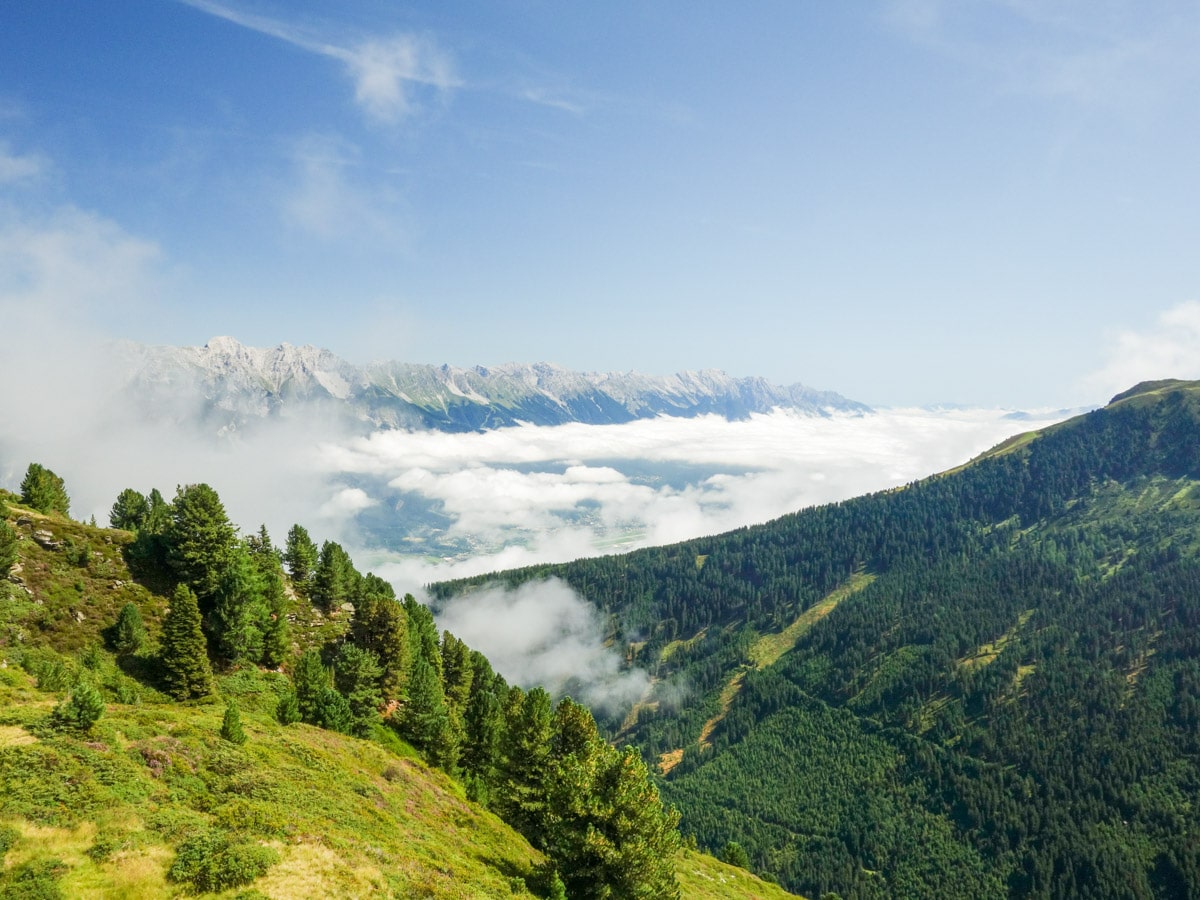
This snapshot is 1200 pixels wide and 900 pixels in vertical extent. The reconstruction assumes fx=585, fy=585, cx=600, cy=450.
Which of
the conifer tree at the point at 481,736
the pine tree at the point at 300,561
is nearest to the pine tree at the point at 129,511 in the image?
the pine tree at the point at 300,561

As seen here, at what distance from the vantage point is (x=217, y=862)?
2559 centimetres

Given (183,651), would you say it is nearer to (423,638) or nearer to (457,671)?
(423,638)

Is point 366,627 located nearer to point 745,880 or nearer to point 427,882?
point 427,882

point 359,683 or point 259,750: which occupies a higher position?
point 259,750

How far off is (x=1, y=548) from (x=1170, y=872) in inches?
10369

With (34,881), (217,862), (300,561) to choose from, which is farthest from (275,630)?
(34,881)

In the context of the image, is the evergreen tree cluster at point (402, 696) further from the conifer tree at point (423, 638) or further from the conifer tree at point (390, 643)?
the conifer tree at point (423, 638)

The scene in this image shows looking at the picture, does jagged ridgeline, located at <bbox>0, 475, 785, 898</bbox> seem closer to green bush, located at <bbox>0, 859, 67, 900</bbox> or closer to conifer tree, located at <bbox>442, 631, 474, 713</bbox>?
green bush, located at <bbox>0, 859, 67, 900</bbox>

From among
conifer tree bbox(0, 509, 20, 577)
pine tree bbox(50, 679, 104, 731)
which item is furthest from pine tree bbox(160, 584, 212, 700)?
pine tree bbox(50, 679, 104, 731)

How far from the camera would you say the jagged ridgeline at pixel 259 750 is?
26.5 meters

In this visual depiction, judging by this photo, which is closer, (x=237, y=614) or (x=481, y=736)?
(x=237, y=614)

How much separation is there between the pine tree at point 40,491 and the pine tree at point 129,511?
30.0ft

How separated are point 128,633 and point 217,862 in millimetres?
40959

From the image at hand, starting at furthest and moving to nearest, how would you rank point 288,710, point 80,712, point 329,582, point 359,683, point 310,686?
1. point 329,582
2. point 359,683
3. point 310,686
4. point 288,710
5. point 80,712
